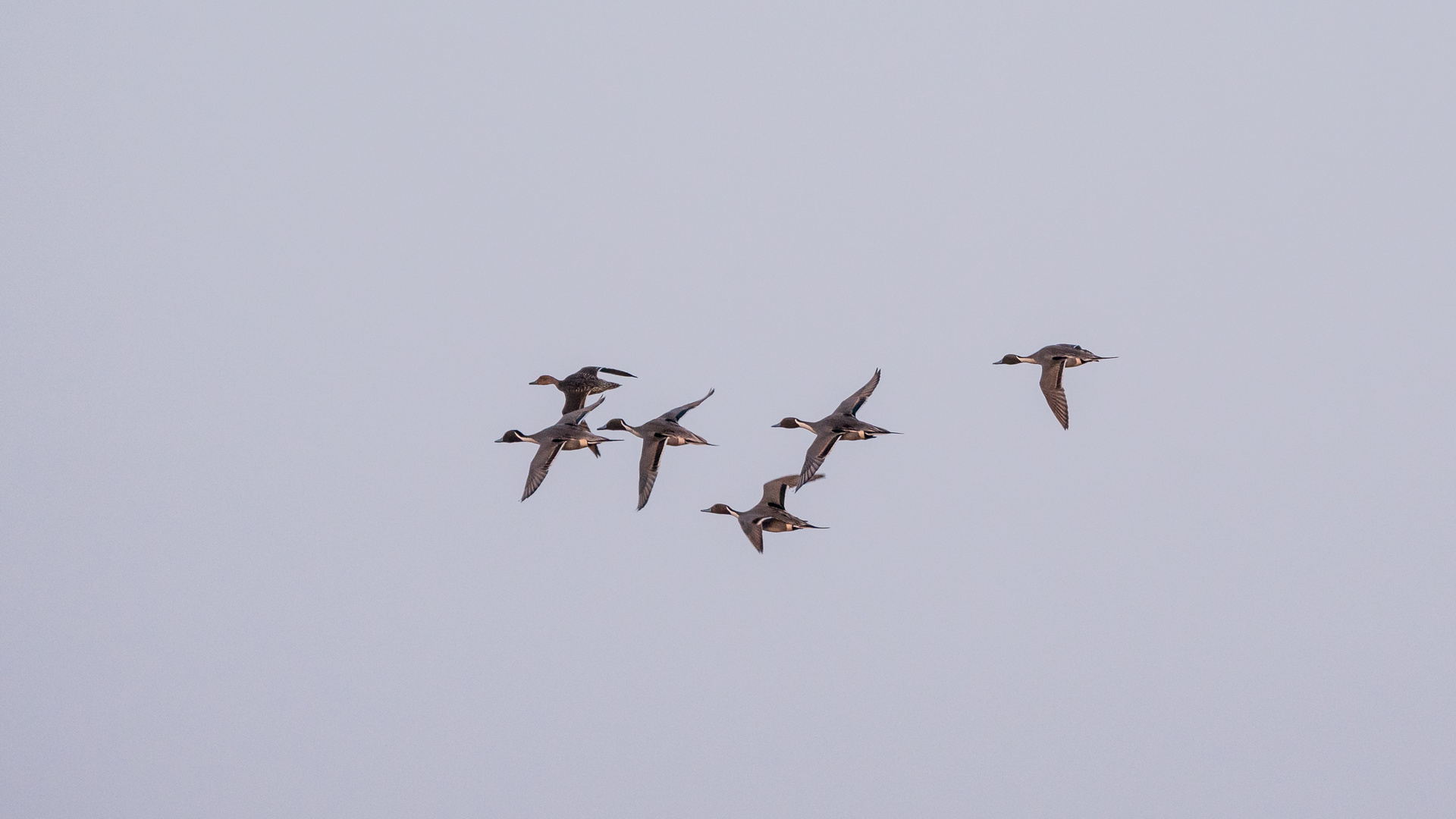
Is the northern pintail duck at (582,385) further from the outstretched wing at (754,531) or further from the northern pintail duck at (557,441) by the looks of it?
the outstretched wing at (754,531)

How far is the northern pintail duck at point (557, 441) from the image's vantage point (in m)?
33.6

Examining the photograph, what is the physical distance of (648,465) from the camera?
109ft

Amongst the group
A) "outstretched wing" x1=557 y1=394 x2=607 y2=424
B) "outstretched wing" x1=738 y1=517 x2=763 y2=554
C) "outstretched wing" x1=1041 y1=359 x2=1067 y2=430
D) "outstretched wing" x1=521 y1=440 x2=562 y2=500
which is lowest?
"outstretched wing" x1=738 y1=517 x2=763 y2=554

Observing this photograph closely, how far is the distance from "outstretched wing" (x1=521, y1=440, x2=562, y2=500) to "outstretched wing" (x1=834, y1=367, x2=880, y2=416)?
6.73 meters

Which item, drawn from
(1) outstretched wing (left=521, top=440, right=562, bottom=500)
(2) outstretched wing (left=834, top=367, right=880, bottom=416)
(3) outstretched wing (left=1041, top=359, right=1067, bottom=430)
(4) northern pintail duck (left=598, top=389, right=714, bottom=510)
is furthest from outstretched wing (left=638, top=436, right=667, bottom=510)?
(3) outstretched wing (left=1041, top=359, right=1067, bottom=430)

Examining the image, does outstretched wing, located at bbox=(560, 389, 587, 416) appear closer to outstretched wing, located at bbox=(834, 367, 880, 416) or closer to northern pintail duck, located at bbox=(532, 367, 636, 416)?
northern pintail duck, located at bbox=(532, 367, 636, 416)

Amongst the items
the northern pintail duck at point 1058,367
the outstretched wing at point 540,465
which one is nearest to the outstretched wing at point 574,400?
the outstretched wing at point 540,465

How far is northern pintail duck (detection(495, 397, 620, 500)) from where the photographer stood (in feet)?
110

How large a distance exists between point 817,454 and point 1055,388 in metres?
7.81

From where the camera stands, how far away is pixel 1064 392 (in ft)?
125

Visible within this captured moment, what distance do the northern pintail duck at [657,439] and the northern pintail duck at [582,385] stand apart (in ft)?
18.2

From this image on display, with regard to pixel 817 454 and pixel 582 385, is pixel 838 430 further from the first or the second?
pixel 582 385

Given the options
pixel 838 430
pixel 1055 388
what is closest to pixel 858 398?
pixel 838 430

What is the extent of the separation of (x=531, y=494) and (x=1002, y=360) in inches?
521
